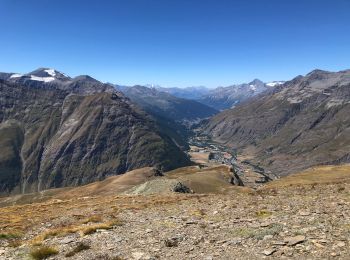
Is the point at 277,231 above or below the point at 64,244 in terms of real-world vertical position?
above

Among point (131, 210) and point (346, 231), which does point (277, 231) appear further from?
point (131, 210)

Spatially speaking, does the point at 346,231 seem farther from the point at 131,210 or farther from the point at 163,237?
the point at 131,210

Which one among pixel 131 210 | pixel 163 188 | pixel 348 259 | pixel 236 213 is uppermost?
pixel 348 259

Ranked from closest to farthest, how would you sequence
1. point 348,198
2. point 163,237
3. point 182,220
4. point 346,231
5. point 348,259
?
point 348,259, point 346,231, point 163,237, point 182,220, point 348,198

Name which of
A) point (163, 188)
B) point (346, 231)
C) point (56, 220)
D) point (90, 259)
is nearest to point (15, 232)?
point (56, 220)

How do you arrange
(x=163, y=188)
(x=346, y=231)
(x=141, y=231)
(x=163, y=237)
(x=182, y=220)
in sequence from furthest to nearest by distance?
(x=163, y=188) → (x=182, y=220) → (x=141, y=231) → (x=163, y=237) → (x=346, y=231)

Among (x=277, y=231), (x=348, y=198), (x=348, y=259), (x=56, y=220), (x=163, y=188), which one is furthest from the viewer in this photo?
(x=163, y=188)

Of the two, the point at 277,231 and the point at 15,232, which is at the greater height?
the point at 277,231

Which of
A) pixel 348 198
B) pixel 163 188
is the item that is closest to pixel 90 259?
pixel 348 198

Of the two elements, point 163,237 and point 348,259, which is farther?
point 163,237
